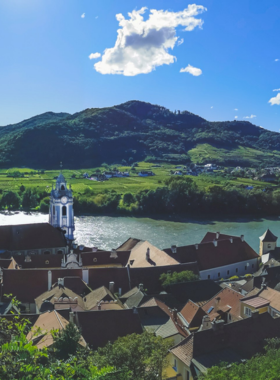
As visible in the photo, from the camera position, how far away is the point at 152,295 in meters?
28.5

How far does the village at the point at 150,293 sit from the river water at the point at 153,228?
10.5 meters

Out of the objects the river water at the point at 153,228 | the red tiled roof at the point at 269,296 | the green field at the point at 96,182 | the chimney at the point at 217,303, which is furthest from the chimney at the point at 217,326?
the green field at the point at 96,182

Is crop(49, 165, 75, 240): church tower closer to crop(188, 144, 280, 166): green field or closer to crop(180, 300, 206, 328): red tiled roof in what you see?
crop(180, 300, 206, 328): red tiled roof

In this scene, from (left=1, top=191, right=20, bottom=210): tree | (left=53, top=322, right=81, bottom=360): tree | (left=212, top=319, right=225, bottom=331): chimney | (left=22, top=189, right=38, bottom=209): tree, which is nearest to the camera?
(left=53, top=322, right=81, bottom=360): tree

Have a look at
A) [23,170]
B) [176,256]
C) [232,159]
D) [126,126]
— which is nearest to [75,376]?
[176,256]

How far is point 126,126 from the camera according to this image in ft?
650

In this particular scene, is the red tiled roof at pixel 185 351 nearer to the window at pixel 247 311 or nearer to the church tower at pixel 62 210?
the window at pixel 247 311

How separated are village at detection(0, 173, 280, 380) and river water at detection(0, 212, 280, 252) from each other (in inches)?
413

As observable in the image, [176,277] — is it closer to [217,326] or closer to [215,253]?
[215,253]

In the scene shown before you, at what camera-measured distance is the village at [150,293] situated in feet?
65.2

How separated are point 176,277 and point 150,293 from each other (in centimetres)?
235

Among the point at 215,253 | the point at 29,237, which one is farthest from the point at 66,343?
the point at 29,237

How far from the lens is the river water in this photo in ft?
188

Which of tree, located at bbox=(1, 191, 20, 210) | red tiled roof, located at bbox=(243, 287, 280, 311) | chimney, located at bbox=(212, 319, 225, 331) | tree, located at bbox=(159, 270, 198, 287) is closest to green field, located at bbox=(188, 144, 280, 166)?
tree, located at bbox=(1, 191, 20, 210)
